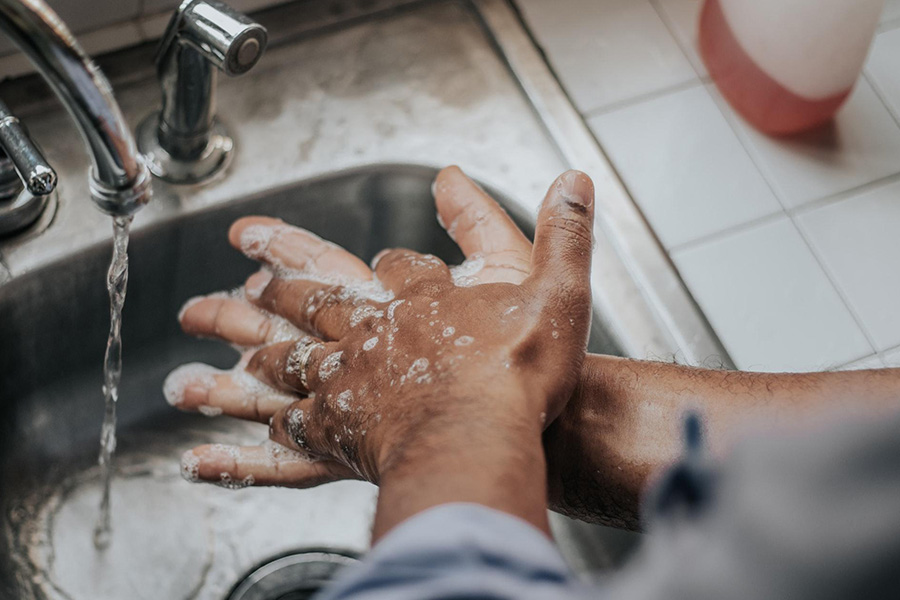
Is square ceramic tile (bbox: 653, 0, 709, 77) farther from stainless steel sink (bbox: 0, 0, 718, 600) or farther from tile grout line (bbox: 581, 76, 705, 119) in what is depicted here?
stainless steel sink (bbox: 0, 0, 718, 600)

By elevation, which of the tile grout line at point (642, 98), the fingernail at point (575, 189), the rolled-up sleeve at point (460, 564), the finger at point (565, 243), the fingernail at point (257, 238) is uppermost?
the rolled-up sleeve at point (460, 564)

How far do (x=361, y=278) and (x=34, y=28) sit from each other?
363mm

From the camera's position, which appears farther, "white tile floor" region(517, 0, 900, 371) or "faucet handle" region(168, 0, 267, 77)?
"white tile floor" region(517, 0, 900, 371)

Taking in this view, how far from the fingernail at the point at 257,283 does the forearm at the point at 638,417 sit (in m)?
0.31

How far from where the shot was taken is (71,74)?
45 centimetres

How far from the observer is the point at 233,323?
2.59 feet

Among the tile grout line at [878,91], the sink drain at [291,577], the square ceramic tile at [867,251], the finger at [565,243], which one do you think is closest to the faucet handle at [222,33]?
the finger at [565,243]

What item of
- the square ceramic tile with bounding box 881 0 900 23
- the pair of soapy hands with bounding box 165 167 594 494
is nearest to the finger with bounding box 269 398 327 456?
the pair of soapy hands with bounding box 165 167 594 494

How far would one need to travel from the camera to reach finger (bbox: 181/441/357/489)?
68 centimetres

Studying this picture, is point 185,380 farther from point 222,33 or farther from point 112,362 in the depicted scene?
point 222,33

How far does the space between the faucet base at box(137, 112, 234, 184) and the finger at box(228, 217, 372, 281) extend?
6 centimetres

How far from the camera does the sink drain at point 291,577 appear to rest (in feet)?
2.59

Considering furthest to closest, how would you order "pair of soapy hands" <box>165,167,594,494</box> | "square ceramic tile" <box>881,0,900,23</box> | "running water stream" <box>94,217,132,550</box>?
"square ceramic tile" <box>881,0,900,23</box> < "running water stream" <box>94,217,132,550</box> < "pair of soapy hands" <box>165,167,594,494</box>

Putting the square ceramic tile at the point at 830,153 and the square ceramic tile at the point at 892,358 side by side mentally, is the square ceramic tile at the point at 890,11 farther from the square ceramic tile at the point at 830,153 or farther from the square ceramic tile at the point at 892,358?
the square ceramic tile at the point at 892,358
